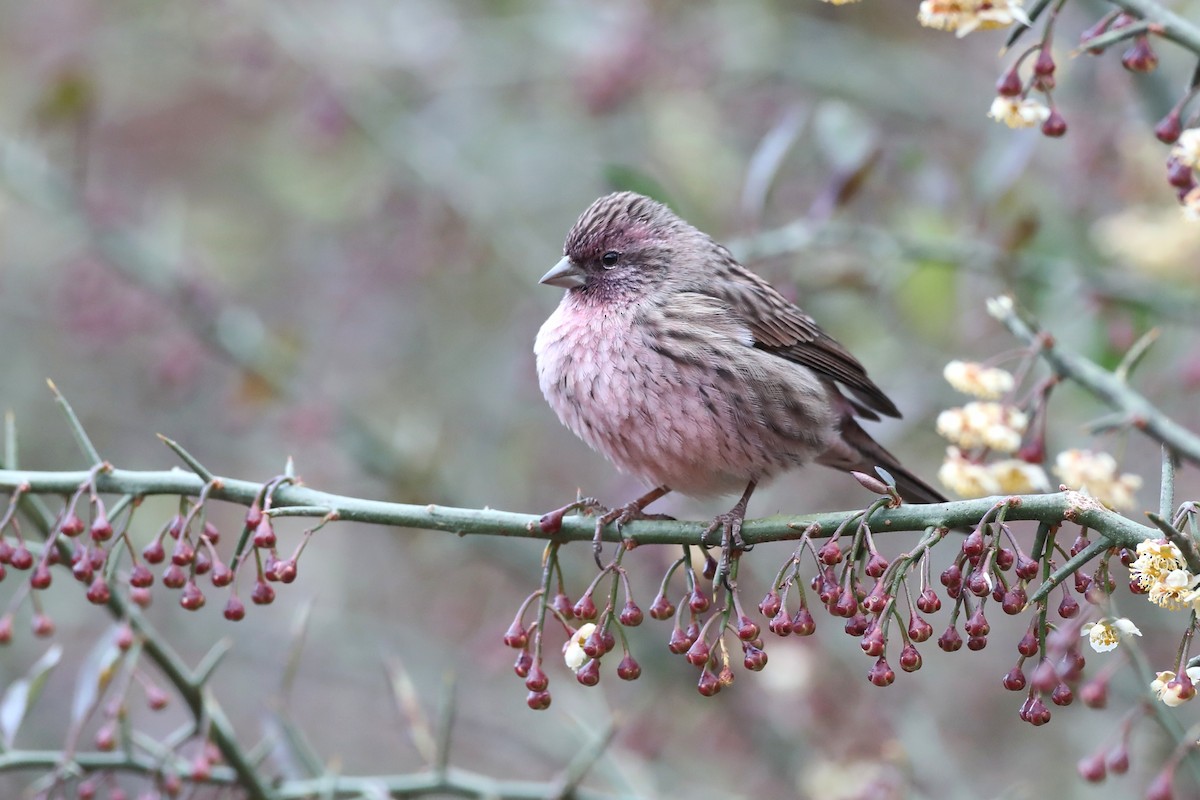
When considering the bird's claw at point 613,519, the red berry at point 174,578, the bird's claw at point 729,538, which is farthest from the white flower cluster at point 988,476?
the red berry at point 174,578

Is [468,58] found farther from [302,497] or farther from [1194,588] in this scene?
[1194,588]

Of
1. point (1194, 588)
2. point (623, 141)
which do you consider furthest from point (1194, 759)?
point (623, 141)

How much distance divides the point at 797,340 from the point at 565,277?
2.87 feet

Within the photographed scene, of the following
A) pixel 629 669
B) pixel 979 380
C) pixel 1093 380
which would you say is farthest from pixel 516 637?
pixel 1093 380

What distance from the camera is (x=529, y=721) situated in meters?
6.61

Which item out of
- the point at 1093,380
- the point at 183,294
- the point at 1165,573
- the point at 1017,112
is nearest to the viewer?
the point at 1165,573

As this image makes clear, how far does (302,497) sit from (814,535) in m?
1.08

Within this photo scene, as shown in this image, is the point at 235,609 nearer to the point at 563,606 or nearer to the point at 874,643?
the point at 563,606

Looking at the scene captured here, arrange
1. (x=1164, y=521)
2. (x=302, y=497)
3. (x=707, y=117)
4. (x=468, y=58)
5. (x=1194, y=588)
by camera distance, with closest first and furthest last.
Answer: (x=1164, y=521), (x=1194, y=588), (x=302, y=497), (x=707, y=117), (x=468, y=58)

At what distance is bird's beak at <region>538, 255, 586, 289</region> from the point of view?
15.9ft

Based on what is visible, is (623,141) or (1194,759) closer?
(1194,759)

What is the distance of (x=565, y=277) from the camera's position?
191 inches

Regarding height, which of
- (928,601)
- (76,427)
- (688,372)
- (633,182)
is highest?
(633,182)

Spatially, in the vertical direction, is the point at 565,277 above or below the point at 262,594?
above
